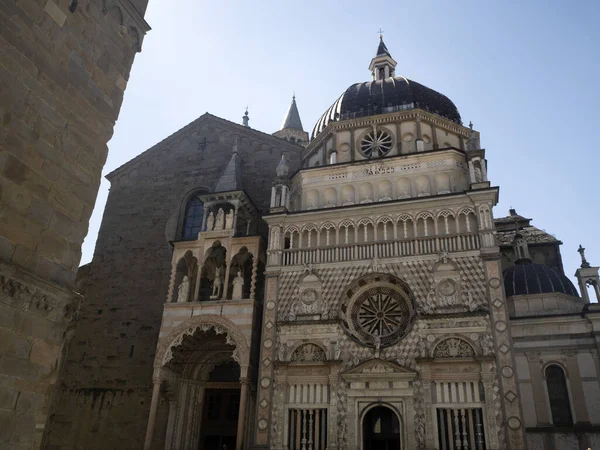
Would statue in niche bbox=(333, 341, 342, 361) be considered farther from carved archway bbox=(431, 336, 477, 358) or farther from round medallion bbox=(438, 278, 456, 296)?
round medallion bbox=(438, 278, 456, 296)

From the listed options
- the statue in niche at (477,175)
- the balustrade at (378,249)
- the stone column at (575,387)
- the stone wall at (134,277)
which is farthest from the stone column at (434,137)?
the stone column at (575,387)

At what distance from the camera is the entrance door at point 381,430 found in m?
18.6

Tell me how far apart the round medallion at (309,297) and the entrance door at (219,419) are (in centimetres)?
598

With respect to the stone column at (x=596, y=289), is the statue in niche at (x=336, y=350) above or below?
below

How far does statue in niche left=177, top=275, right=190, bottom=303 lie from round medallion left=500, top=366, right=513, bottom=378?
13.2 meters

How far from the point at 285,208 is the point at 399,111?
782 centimetres

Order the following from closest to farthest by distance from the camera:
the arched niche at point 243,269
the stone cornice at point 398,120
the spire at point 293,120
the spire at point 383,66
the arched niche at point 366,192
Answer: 1. the arched niche at point 366,192
2. the arched niche at point 243,269
3. the stone cornice at point 398,120
4. the spire at point 383,66
5. the spire at point 293,120

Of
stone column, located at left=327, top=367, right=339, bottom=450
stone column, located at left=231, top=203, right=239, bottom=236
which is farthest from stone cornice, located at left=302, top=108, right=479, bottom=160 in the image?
stone column, located at left=327, top=367, right=339, bottom=450

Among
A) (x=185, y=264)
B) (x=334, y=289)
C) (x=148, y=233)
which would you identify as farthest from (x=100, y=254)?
(x=334, y=289)

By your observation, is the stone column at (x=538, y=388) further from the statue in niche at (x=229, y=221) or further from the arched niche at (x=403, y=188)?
the statue in niche at (x=229, y=221)

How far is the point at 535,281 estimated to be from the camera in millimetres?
22469

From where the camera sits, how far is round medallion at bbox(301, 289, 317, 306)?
21078mm

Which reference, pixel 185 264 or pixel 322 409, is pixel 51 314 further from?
pixel 185 264

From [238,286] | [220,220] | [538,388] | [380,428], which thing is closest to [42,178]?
[238,286]
